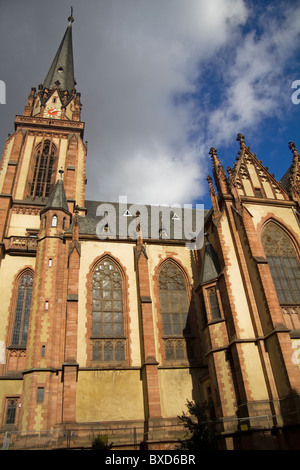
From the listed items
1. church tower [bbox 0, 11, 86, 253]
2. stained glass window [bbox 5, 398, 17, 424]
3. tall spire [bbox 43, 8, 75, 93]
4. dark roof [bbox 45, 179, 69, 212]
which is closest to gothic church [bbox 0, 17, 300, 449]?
stained glass window [bbox 5, 398, 17, 424]

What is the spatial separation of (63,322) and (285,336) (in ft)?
34.4

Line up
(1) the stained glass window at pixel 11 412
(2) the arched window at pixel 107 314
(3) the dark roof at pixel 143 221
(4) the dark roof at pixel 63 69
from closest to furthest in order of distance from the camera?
1. (1) the stained glass window at pixel 11 412
2. (2) the arched window at pixel 107 314
3. (3) the dark roof at pixel 143 221
4. (4) the dark roof at pixel 63 69

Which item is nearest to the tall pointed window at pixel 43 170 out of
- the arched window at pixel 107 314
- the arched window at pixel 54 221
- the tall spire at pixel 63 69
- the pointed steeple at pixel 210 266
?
the arched window at pixel 54 221

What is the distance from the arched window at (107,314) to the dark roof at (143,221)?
2.44 meters

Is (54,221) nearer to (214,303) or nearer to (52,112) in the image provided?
(214,303)

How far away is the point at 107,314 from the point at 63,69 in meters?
32.6

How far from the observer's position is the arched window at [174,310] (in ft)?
63.7

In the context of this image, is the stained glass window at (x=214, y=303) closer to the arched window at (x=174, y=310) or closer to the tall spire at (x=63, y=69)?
the arched window at (x=174, y=310)

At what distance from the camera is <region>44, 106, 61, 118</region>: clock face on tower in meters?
35.0

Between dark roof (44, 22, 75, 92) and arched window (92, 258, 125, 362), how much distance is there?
2634cm

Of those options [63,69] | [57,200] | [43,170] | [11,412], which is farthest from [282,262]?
[63,69]

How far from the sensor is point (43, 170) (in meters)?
30.1

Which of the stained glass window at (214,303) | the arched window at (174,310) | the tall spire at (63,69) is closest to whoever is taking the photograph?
the stained glass window at (214,303)

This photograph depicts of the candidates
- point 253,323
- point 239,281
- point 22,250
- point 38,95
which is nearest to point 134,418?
point 253,323
